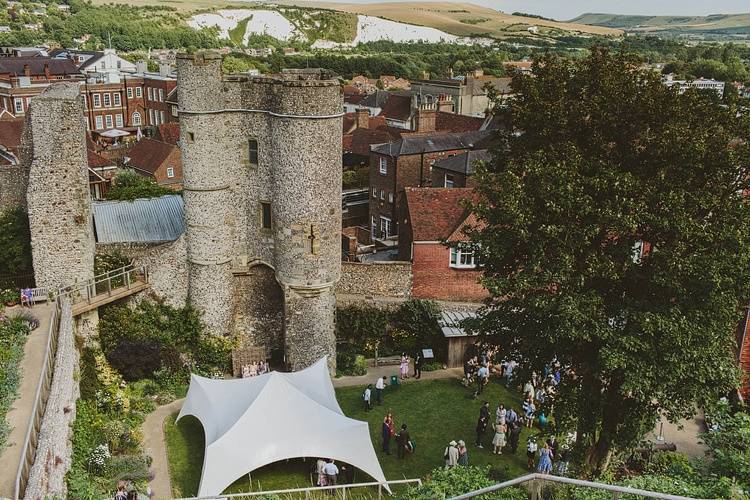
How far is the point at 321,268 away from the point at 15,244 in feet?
35.0

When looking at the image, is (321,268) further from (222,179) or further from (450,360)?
(450,360)

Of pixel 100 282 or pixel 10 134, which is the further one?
pixel 10 134

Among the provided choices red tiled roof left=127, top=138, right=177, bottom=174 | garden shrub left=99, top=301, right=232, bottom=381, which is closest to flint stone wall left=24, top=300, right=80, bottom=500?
garden shrub left=99, top=301, right=232, bottom=381

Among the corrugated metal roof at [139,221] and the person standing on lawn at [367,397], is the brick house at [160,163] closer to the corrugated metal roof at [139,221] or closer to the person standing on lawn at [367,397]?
the corrugated metal roof at [139,221]

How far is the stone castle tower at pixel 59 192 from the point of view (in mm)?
20719

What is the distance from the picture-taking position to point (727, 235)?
13070mm

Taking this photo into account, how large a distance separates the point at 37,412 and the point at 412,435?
11.0 metres

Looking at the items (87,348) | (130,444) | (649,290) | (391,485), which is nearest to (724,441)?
(649,290)

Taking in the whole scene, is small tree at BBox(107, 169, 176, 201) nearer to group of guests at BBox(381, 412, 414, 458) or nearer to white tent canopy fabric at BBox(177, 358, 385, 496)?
white tent canopy fabric at BBox(177, 358, 385, 496)

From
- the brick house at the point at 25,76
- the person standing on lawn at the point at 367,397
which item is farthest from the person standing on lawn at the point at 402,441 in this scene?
the brick house at the point at 25,76

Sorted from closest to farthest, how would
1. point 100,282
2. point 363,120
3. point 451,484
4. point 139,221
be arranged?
point 451,484 → point 100,282 → point 139,221 → point 363,120

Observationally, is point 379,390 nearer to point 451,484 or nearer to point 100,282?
point 100,282

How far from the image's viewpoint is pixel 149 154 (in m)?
49.6

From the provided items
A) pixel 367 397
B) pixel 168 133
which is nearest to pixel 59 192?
pixel 367 397
